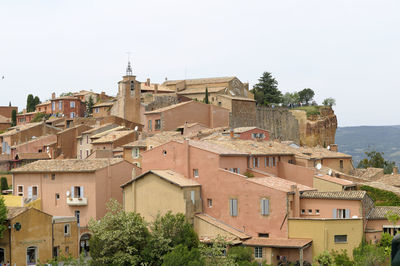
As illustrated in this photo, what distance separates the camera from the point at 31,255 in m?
39.0

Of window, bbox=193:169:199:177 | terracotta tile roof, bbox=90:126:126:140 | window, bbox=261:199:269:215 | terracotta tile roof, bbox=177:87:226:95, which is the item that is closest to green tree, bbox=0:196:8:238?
window, bbox=193:169:199:177

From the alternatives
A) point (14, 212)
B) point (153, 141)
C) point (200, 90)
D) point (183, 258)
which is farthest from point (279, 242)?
point (200, 90)

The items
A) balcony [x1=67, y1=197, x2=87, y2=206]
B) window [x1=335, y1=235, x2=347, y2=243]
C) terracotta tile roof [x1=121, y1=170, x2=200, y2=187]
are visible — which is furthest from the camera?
balcony [x1=67, y1=197, x2=87, y2=206]

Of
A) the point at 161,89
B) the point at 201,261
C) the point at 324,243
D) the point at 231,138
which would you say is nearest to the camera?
the point at 201,261

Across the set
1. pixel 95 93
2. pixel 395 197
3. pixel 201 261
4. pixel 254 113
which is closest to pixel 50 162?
pixel 201 261

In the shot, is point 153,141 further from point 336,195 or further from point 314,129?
point 314,129

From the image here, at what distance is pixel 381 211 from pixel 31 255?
22.4m

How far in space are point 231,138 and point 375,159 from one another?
32077mm

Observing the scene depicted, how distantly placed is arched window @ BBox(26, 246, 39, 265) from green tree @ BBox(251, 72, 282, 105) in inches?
2161

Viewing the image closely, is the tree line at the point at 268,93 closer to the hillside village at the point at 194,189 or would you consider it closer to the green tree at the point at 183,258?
the hillside village at the point at 194,189

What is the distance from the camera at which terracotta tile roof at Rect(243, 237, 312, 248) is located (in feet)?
113

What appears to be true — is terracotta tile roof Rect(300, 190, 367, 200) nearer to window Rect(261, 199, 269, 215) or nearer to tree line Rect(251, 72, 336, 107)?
window Rect(261, 199, 269, 215)

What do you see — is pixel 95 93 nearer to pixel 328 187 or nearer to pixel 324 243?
pixel 328 187

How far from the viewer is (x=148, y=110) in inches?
2795
